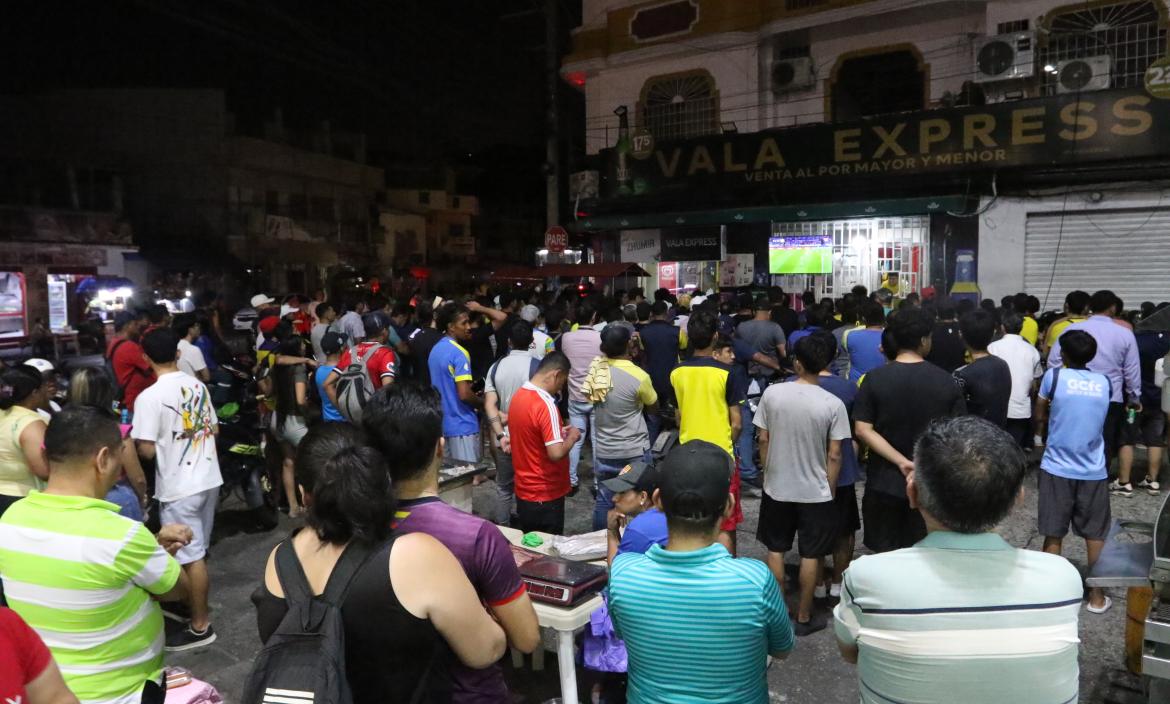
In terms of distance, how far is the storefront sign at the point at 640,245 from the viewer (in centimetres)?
1778

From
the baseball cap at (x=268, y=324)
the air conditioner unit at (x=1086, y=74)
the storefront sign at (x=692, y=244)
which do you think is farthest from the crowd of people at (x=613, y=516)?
the storefront sign at (x=692, y=244)

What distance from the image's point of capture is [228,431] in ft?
22.5

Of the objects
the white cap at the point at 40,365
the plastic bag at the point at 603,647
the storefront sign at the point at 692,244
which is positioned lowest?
the plastic bag at the point at 603,647

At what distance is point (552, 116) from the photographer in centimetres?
1712

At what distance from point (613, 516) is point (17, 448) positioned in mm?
3104

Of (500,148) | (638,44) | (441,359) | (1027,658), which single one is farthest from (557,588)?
(500,148)

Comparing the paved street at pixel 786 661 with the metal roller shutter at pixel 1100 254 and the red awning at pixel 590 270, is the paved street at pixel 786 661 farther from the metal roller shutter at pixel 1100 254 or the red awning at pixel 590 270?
the red awning at pixel 590 270

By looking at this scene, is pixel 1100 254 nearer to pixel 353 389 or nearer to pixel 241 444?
pixel 353 389

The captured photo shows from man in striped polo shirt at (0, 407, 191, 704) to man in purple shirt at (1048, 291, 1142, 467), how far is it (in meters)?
6.91

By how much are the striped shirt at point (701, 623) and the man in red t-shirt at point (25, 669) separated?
1.48 m

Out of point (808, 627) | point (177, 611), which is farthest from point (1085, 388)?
point (177, 611)

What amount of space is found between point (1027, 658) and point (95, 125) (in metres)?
38.8

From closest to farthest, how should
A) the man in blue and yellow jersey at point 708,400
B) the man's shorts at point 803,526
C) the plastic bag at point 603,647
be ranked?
the plastic bag at point 603,647, the man's shorts at point 803,526, the man in blue and yellow jersey at point 708,400

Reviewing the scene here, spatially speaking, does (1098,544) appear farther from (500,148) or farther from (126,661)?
(500,148)
